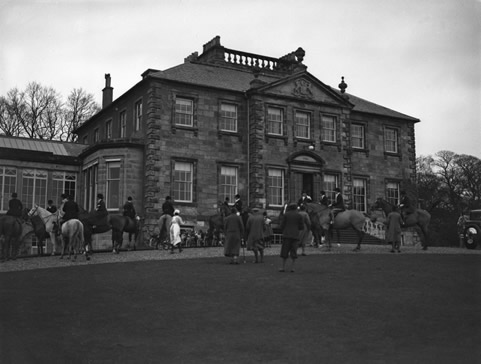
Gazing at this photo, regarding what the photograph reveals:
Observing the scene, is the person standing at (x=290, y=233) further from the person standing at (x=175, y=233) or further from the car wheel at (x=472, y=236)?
the car wheel at (x=472, y=236)

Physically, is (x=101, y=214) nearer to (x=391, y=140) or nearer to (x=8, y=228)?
(x=8, y=228)

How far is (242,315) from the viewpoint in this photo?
39.1 feet

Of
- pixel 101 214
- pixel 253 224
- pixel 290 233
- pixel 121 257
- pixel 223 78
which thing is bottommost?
pixel 121 257

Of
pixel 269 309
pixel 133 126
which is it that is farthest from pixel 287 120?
pixel 269 309

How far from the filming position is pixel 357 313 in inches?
475

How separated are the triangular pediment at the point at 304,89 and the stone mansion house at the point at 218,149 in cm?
7

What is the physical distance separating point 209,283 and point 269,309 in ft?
11.4

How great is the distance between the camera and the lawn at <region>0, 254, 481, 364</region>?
Result: 949 cm

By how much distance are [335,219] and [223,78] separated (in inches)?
652

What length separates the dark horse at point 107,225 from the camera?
2384 centimetres

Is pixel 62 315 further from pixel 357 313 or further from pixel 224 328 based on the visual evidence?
pixel 357 313

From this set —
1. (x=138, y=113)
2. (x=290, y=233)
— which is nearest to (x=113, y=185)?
(x=138, y=113)

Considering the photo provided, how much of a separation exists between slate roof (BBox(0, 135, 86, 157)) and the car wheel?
23924mm

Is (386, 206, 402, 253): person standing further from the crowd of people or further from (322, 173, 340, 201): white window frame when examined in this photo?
(322, 173, 340, 201): white window frame
